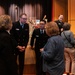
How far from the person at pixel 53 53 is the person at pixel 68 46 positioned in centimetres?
216

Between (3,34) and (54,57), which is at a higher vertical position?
(3,34)

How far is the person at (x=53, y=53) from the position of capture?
322cm

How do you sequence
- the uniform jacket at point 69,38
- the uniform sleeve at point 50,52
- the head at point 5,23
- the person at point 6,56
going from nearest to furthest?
1. the person at point 6,56
2. the head at point 5,23
3. the uniform sleeve at point 50,52
4. the uniform jacket at point 69,38

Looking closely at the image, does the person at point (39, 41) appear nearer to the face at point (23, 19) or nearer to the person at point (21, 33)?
the person at point (21, 33)

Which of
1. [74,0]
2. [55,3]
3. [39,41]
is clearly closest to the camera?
[39,41]

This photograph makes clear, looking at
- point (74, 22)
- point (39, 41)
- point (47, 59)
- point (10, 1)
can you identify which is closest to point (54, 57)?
point (47, 59)

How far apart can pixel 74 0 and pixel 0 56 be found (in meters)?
7.85

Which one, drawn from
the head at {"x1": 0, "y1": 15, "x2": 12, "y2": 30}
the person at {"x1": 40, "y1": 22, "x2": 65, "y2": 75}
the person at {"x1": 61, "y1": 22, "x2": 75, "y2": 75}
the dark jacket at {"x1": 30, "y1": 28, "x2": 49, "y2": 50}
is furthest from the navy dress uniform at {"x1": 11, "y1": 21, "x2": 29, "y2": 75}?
the head at {"x1": 0, "y1": 15, "x2": 12, "y2": 30}

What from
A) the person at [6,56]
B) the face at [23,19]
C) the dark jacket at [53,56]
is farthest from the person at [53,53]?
the face at [23,19]

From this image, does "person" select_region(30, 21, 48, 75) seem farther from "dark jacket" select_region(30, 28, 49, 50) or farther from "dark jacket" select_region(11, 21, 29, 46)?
"dark jacket" select_region(11, 21, 29, 46)

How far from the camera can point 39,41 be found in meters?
5.48

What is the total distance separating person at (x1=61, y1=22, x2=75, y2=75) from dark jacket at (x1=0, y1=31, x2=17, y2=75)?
275 cm

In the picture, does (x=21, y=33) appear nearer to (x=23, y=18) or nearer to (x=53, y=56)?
(x=23, y=18)

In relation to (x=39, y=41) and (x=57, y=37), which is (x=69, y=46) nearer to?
(x=39, y=41)
